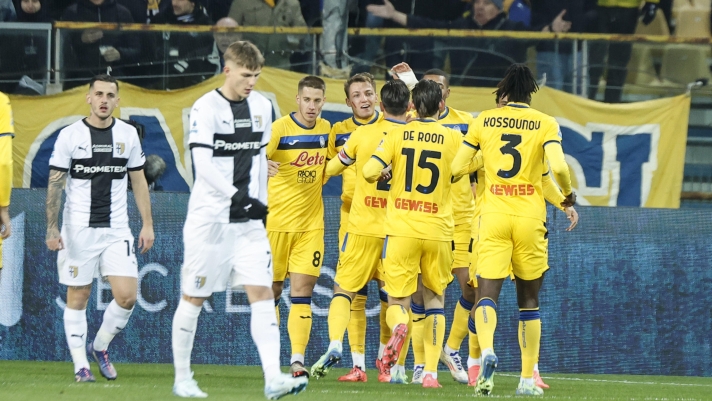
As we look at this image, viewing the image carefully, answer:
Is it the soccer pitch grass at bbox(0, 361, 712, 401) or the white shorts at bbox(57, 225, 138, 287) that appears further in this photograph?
the white shorts at bbox(57, 225, 138, 287)

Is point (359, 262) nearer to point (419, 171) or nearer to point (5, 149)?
point (419, 171)

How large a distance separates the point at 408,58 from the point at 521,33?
1401mm

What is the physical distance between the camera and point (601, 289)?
11570mm

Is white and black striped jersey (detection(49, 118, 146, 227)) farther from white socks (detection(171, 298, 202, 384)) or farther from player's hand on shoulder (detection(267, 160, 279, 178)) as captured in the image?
white socks (detection(171, 298, 202, 384))

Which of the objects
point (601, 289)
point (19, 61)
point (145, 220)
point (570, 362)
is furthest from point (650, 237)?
point (19, 61)

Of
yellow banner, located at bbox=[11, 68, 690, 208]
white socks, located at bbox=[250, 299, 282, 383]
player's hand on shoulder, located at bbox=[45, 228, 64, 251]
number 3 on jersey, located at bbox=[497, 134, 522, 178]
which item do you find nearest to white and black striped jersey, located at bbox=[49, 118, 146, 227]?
player's hand on shoulder, located at bbox=[45, 228, 64, 251]

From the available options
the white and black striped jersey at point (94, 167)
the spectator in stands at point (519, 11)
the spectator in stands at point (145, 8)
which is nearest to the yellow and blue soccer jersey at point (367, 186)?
the white and black striped jersey at point (94, 167)

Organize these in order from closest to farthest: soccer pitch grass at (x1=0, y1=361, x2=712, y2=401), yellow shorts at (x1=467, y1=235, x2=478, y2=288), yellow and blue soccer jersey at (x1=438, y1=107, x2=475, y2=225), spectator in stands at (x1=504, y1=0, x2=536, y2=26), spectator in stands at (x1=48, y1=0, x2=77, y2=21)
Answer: soccer pitch grass at (x1=0, y1=361, x2=712, y2=401) < yellow shorts at (x1=467, y1=235, x2=478, y2=288) < yellow and blue soccer jersey at (x1=438, y1=107, x2=475, y2=225) < spectator in stands at (x1=48, y1=0, x2=77, y2=21) < spectator in stands at (x1=504, y1=0, x2=536, y2=26)

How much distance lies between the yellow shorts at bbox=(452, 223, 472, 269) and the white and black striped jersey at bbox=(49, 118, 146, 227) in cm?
302

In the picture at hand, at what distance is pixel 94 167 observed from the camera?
911 centimetres

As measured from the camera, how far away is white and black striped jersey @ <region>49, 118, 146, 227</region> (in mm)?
9031

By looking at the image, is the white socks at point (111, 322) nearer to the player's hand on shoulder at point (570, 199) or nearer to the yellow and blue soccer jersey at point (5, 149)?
the yellow and blue soccer jersey at point (5, 149)

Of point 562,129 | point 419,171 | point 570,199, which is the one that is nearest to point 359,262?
point 419,171

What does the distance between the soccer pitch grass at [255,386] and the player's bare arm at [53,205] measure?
1.08m
